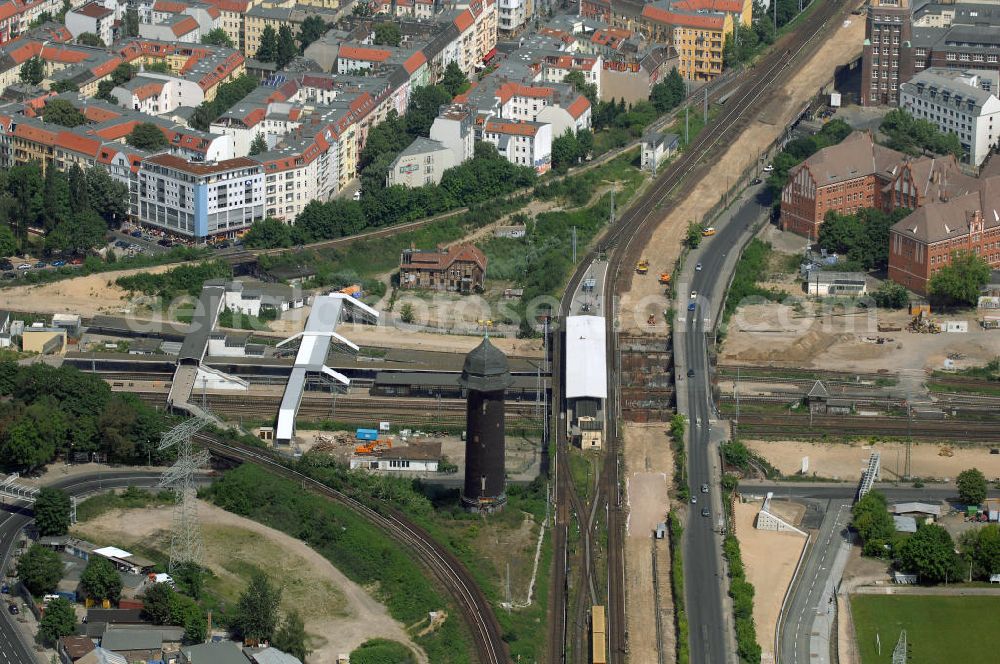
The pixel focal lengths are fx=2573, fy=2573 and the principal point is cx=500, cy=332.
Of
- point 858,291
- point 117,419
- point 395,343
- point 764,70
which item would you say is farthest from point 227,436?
point 764,70

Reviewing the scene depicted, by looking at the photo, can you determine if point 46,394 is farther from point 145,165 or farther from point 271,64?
point 271,64

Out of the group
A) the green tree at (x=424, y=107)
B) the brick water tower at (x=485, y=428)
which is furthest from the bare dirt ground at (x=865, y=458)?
the green tree at (x=424, y=107)

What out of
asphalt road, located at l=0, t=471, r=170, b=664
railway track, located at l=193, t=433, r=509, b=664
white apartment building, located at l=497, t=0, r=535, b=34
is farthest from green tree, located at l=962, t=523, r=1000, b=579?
white apartment building, located at l=497, t=0, r=535, b=34

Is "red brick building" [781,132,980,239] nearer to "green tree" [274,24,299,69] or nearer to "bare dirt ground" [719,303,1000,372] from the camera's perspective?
"bare dirt ground" [719,303,1000,372]

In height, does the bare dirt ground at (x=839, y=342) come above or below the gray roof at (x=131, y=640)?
above

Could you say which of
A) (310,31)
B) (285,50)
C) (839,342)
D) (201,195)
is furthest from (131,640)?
(310,31)

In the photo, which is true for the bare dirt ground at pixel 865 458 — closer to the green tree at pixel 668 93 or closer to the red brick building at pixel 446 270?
the red brick building at pixel 446 270
